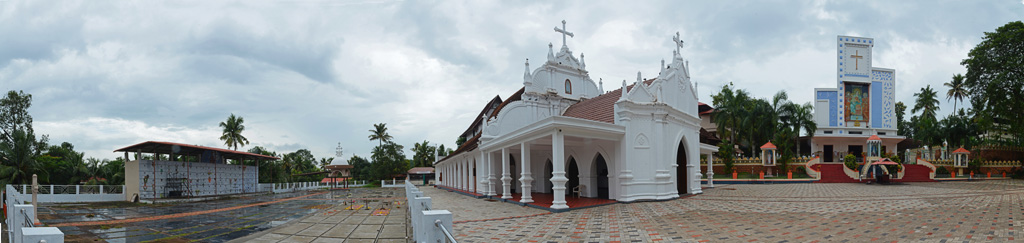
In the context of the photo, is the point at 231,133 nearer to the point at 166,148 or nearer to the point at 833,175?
the point at 166,148

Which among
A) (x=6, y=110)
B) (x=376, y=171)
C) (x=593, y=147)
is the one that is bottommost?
(x=376, y=171)

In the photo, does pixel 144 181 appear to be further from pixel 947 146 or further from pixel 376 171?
pixel 947 146

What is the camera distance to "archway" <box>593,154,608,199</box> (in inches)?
634

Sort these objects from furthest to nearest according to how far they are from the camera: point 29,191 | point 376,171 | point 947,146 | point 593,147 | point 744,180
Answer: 1. point 376,171
2. point 947,146
3. point 744,180
4. point 29,191
5. point 593,147

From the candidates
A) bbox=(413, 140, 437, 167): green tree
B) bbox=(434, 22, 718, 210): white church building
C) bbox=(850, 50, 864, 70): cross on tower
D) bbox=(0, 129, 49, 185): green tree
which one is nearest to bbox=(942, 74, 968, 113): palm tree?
bbox=(850, 50, 864, 70): cross on tower

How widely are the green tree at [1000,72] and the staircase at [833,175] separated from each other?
531 cm

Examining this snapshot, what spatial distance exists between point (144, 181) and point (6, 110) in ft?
58.1

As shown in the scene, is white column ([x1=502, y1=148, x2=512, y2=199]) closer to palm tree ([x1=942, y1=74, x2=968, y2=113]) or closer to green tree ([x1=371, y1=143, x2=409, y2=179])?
green tree ([x1=371, y1=143, x2=409, y2=179])

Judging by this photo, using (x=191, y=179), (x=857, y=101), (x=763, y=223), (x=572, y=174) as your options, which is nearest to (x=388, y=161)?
(x=191, y=179)

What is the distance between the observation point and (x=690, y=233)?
322 inches

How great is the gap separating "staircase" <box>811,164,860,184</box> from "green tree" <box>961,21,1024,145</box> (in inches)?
209

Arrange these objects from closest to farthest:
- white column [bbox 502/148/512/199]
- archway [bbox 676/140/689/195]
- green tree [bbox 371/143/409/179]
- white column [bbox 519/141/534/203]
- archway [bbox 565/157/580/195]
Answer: white column [bbox 519/141/534/203] < white column [bbox 502/148/512/199] < archway [bbox 676/140/689/195] < archway [bbox 565/157/580/195] < green tree [bbox 371/143/409/179]

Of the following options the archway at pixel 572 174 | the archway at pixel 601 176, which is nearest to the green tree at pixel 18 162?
the archway at pixel 572 174

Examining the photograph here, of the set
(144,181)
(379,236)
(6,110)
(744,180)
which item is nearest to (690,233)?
(379,236)
